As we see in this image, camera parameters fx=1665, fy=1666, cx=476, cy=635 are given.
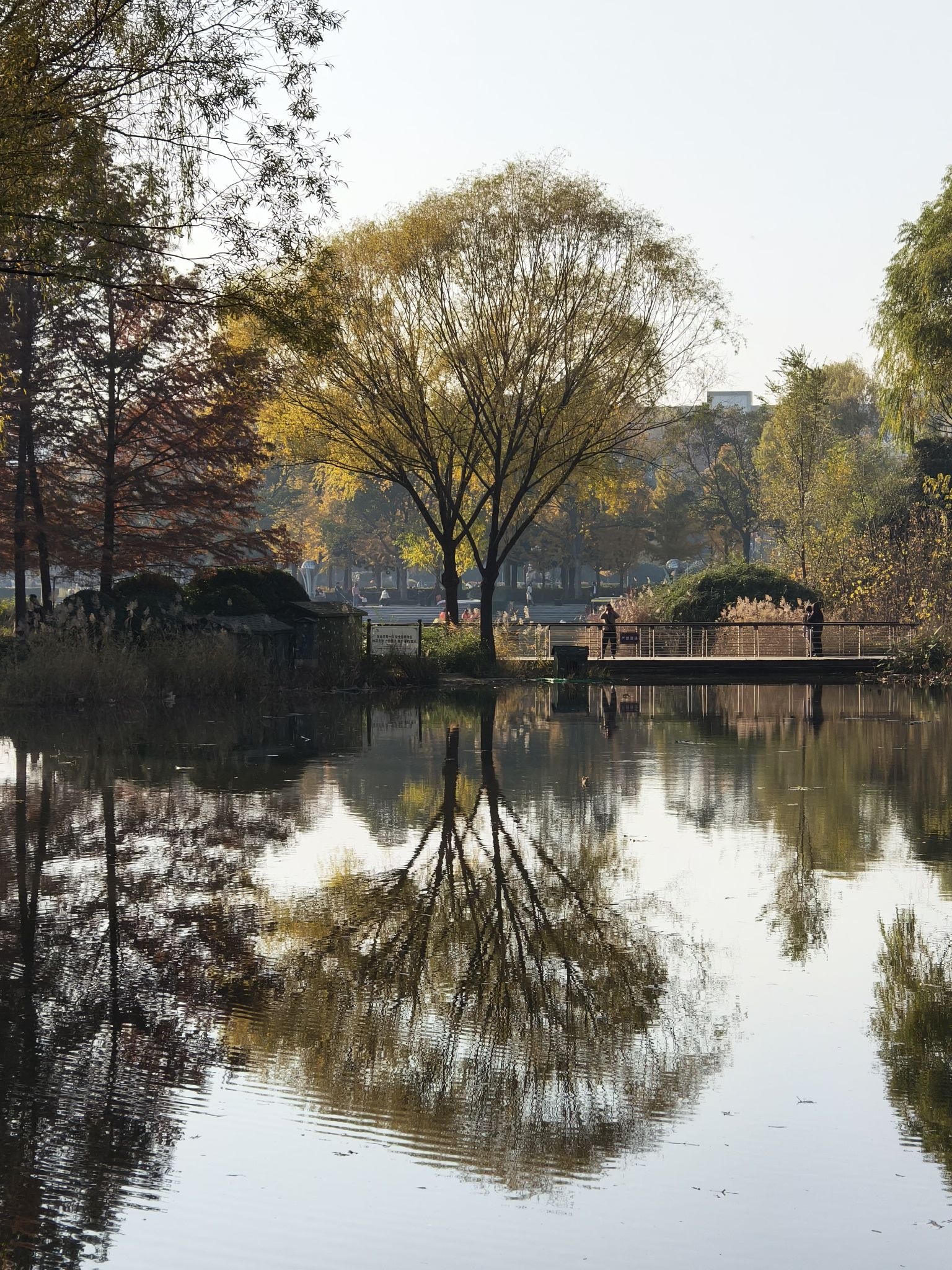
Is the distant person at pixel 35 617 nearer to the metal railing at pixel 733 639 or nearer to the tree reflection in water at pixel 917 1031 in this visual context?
the metal railing at pixel 733 639

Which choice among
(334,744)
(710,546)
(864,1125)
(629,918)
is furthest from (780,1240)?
(710,546)

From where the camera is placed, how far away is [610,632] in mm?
45031

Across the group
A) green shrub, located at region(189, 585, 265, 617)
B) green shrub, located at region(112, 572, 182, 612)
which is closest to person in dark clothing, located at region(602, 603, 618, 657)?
green shrub, located at region(189, 585, 265, 617)

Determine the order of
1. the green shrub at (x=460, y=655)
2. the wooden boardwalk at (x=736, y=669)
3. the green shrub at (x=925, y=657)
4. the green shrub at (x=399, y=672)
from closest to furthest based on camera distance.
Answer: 1. the green shrub at (x=399, y=672)
2. the green shrub at (x=925, y=657)
3. the green shrub at (x=460, y=655)
4. the wooden boardwalk at (x=736, y=669)

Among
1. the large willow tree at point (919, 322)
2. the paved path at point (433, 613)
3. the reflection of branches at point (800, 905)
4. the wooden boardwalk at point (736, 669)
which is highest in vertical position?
the large willow tree at point (919, 322)

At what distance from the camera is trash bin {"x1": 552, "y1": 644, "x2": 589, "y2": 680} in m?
41.1

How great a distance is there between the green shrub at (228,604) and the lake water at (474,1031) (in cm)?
1741

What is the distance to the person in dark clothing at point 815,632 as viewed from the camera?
143 feet

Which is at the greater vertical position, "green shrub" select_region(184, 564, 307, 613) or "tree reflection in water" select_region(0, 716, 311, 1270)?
"green shrub" select_region(184, 564, 307, 613)

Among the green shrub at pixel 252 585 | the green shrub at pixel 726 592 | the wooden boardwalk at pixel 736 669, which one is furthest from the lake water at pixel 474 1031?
the green shrub at pixel 726 592

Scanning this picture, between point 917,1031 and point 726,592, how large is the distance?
135ft

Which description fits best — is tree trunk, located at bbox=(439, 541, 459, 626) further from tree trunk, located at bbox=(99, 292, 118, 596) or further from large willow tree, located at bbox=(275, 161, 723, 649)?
tree trunk, located at bbox=(99, 292, 118, 596)

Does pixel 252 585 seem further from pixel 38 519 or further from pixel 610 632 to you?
pixel 610 632

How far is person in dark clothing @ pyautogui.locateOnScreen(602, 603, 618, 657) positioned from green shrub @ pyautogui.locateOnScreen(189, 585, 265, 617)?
43.8ft
